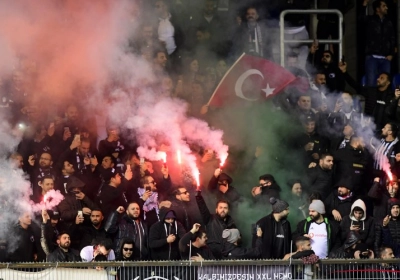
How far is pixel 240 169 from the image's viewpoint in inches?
608

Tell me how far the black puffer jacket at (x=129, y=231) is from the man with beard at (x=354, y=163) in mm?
2756

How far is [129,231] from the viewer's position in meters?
13.5

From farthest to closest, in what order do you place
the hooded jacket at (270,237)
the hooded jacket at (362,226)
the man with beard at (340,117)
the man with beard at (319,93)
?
the man with beard at (319,93) → the man with beard at (340,117) → the hooded jacket at (362,226) → the hooded jacket at (270,237)

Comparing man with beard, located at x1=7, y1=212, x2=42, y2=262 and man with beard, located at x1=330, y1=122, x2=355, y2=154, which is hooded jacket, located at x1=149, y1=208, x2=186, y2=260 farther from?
man with beard, located at x1=330, y1=122, x2=355, y2=154

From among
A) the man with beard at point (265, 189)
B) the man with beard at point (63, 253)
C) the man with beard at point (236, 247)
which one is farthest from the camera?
the man with beard at point (265, 189)

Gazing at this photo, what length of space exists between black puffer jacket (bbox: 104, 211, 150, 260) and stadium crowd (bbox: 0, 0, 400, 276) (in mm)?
13

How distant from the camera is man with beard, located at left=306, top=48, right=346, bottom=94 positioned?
54.3ft

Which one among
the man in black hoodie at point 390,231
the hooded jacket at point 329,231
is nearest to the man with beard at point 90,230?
the hooded jacket at point 329,231

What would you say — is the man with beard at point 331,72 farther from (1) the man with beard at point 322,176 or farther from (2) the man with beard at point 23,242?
(2) the man with beard at point 23,242

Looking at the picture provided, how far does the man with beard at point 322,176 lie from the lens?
15.0 metres

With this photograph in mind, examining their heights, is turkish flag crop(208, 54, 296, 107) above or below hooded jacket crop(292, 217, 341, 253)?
above

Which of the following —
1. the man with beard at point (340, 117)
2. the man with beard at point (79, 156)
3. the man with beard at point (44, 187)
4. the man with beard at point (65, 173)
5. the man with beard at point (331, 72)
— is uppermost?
the man with beard at point (331, 72)

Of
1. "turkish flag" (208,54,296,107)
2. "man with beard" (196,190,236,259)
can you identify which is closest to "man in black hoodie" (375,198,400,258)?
"man with beard" (196,190,236,259)

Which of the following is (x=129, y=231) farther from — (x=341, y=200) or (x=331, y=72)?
(x=331, y=72)
